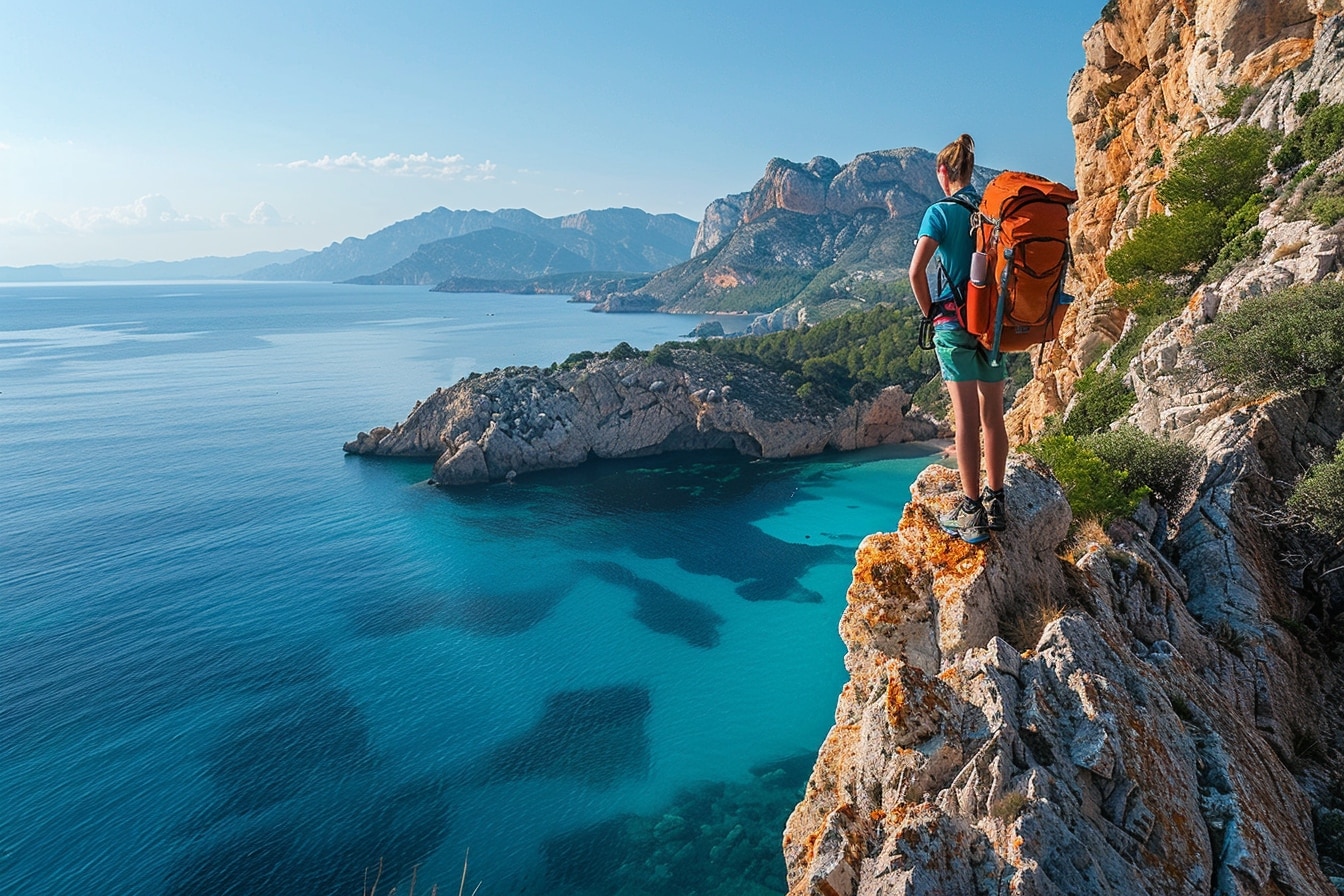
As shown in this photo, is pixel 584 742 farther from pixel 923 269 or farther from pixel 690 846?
pixel 923 269

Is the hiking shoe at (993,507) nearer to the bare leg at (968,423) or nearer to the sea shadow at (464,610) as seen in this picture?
the bare leg at (968,423)

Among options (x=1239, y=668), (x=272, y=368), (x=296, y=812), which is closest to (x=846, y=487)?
(x=296, y=812)

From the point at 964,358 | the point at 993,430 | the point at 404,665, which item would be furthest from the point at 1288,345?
the point at 404,665

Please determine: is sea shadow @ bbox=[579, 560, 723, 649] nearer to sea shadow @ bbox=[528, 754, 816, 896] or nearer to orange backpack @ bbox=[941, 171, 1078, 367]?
sea shadow @ bbox=[528, 754, 816, 896]

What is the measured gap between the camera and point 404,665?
96.7 ft

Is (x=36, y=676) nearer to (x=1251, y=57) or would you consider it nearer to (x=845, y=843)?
(x=845, y=843)

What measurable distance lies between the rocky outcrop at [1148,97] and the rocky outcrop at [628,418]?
75.4 ft

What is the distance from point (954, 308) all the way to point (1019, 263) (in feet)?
2.56

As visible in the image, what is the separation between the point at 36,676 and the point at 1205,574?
38.8 meters

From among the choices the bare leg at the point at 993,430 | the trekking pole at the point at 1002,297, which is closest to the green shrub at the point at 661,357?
the bare leg at the point at 993,430

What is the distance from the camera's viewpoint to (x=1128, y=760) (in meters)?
Answer: 6.25

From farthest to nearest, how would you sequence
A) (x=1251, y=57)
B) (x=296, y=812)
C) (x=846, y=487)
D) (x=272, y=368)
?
(x=272, y=368), (x=846, y=487), (x=1251, y=57), (x=296, y=812)

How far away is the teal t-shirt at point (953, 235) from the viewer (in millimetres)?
6117

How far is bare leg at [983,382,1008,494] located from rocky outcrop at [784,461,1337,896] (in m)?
1.13
